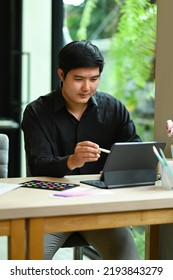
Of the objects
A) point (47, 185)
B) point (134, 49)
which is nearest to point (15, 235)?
point (47, 185)

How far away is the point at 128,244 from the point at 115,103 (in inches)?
28.5

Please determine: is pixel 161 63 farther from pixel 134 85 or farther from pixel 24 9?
pixel 24 9

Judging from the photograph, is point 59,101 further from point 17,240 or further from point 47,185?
point 17,240

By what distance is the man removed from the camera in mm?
2127

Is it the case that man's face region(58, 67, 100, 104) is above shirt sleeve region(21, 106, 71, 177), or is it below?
above

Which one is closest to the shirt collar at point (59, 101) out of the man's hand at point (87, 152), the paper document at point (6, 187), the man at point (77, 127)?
the man at point (77, 127)

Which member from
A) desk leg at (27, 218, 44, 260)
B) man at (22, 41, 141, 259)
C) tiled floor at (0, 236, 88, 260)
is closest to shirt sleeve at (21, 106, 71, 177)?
man at (22, 41, 141, 259)

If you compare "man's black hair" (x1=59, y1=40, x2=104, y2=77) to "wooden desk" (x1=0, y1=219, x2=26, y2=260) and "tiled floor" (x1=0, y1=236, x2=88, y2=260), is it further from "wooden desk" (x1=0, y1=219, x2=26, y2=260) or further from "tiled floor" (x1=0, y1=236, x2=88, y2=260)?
"tiled floor" (x1=0, y1=236, x2=88, y2=260)

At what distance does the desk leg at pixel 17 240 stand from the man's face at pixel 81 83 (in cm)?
78

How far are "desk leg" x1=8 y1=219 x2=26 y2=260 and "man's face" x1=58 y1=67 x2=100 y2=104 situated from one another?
0.78 meters

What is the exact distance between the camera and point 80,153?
201 cm

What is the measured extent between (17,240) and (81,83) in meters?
0.83

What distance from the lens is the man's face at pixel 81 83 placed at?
88.4 inches

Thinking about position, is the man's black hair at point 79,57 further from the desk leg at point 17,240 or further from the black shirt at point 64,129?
the desk leg at point 17,240
